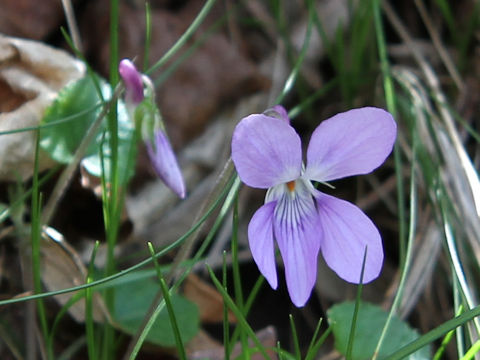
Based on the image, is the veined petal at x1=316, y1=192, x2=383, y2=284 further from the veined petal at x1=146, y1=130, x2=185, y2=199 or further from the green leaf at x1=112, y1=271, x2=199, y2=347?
the green leaf at x1=112, y1=271, x2=199, y2=347

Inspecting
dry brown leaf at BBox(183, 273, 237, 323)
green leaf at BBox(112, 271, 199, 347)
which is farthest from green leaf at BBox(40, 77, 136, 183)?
dry brown leaf at BBox(183, 273, 237, 323)

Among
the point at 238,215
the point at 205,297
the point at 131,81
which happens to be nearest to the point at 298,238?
the point at 131,81

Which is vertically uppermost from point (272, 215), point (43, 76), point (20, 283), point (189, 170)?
point (43, 76)

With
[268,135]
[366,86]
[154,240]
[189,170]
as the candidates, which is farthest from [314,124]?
[268,135]

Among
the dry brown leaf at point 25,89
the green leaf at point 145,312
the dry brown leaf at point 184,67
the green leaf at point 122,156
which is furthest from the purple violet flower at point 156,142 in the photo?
the dry brown leaf at point 184,67

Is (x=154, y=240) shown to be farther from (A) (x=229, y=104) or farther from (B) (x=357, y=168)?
(B) (x=357, y=168)
